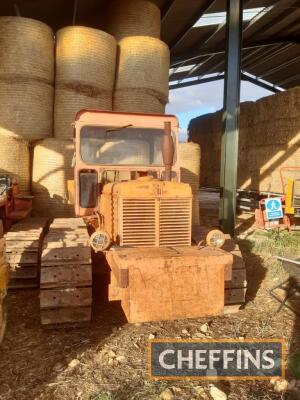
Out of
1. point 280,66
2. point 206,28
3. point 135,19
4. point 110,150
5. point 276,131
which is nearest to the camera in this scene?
point 110,150

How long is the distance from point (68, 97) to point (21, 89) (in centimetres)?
98

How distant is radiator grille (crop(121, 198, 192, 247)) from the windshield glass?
106 centimetres

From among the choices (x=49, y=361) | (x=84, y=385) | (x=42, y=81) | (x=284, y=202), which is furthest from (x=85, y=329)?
(x=284, y=202)

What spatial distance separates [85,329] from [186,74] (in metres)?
19.1

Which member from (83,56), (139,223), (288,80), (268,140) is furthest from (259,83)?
(139,223)

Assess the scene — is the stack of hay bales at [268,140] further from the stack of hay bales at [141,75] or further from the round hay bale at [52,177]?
the round hay bale at [52,177]

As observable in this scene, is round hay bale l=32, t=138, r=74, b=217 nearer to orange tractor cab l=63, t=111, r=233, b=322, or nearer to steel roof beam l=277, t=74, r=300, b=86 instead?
orange tractor cab l=63, t=111, r=233, b=322

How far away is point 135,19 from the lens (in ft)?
31.7

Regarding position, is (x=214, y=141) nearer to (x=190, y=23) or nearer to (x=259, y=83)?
(x=190, y=23)

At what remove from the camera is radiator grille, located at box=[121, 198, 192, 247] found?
4508 mm

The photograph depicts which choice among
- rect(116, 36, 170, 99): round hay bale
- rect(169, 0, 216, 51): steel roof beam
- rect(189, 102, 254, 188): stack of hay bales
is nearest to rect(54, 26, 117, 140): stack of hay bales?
rect(116, 36, 170, 99): round hay bale

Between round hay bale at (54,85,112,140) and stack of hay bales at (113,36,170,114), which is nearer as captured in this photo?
round hay bale at (54,85,112,140)

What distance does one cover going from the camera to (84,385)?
330cm

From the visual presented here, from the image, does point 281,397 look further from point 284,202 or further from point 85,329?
point 284,202
